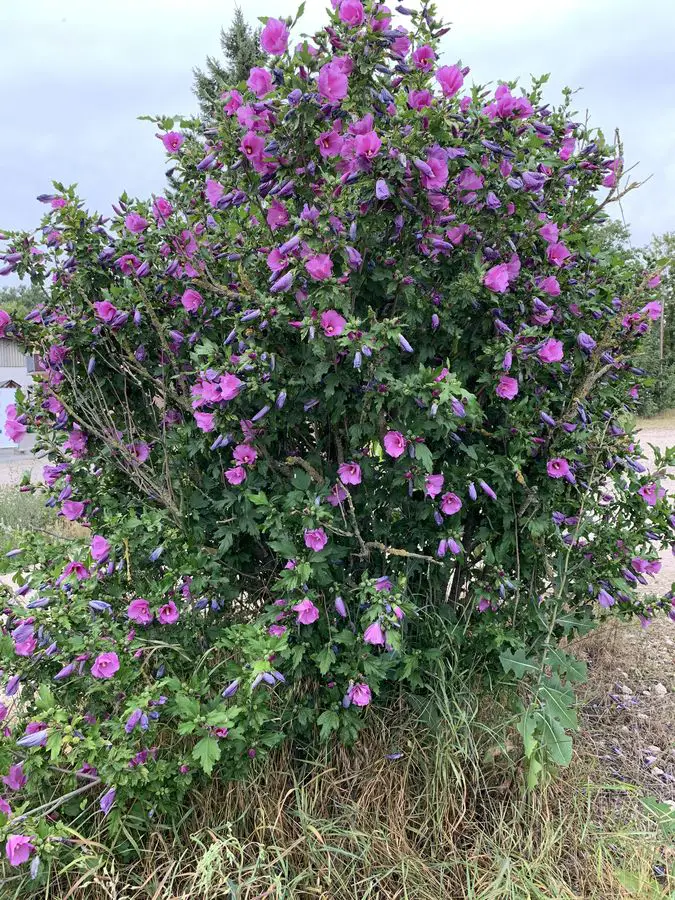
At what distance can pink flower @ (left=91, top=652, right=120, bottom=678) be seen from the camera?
1900 mm

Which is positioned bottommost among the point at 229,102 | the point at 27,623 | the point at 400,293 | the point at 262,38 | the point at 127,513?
the point at 27,623

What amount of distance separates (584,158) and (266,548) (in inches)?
71.5

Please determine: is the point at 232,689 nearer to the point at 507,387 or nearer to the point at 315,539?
the point at 315,539

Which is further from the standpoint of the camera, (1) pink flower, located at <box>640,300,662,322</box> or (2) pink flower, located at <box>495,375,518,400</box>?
(1) pink flower, located at <box>640,300,662,322</box>

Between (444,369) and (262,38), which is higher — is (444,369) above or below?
below

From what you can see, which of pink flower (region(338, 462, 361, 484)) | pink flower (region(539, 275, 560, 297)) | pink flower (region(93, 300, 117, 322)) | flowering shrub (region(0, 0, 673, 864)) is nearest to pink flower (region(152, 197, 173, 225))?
flowering shrub (region(0, 0, 673, 864))

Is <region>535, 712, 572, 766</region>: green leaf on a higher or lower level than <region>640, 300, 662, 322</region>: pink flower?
lower

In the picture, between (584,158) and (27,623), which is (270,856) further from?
(584,158)

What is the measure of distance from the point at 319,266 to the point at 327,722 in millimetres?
1335

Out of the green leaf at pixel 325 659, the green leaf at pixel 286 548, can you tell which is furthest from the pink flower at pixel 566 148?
the green leaf at pixel 325 659

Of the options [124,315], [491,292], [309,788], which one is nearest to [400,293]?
[491,292]

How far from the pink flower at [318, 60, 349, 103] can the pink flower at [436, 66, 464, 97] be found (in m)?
0.30

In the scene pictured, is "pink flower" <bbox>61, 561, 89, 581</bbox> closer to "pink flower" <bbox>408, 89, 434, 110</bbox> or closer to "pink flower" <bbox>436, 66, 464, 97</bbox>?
"pink flower" <bbox>408, 89, 434, 110</bbox>

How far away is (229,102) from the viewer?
200 cm
